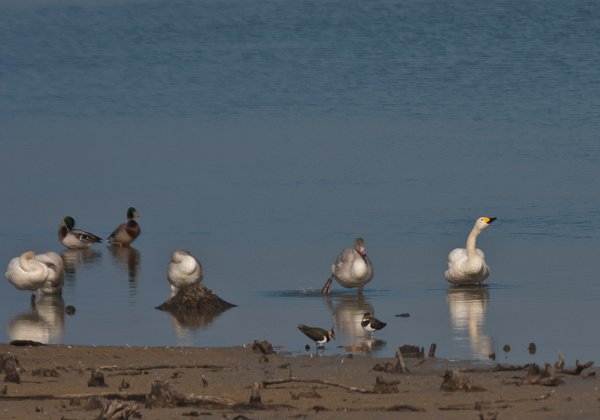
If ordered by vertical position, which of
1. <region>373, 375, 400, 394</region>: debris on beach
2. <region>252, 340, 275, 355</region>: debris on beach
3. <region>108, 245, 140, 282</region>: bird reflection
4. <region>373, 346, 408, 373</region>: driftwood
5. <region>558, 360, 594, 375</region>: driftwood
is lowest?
<region>373, 375, 400, 394</region>: debris on beach

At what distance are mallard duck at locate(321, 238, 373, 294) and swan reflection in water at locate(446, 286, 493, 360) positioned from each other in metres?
0.83

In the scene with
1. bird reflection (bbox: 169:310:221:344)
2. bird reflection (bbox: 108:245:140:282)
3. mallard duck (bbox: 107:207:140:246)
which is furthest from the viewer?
mallard duck (bbox: 107:207:140:246)

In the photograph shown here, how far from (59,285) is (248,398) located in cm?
641

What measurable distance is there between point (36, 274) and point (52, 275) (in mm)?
243

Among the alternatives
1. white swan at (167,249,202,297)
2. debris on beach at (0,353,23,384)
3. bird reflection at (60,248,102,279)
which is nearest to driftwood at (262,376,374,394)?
debris on beach at (0,353,23,384)

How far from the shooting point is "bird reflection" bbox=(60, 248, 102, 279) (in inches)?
705

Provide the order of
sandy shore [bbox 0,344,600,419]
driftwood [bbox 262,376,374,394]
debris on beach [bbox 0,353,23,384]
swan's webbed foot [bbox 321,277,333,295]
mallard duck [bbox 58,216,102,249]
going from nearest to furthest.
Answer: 1. sandy shore [bbox 0,344,600,419]
2. driftwood [bbox 262,376,374,394]
3. debris on beach [bbox 0,353,23,384]
4. swan's webbed foot [bbox 321,277,333,295]
5. mallard duck [bbox 58,216,102,249]

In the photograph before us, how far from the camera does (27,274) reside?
1513 cm

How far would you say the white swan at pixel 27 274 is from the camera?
49.4 ft

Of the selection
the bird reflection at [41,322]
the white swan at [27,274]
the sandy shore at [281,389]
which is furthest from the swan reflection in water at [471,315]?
the white swan at [27,274]

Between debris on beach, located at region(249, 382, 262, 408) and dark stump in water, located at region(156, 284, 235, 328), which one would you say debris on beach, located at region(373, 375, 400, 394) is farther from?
dark stump in water, located at region(156, 284, 235, 328)

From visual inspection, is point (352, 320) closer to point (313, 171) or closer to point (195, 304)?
point (195, 304)

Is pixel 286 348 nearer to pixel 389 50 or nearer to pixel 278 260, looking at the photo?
pixel 278 260

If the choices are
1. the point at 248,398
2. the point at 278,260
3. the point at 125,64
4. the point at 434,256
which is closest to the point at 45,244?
the point at 278,260
